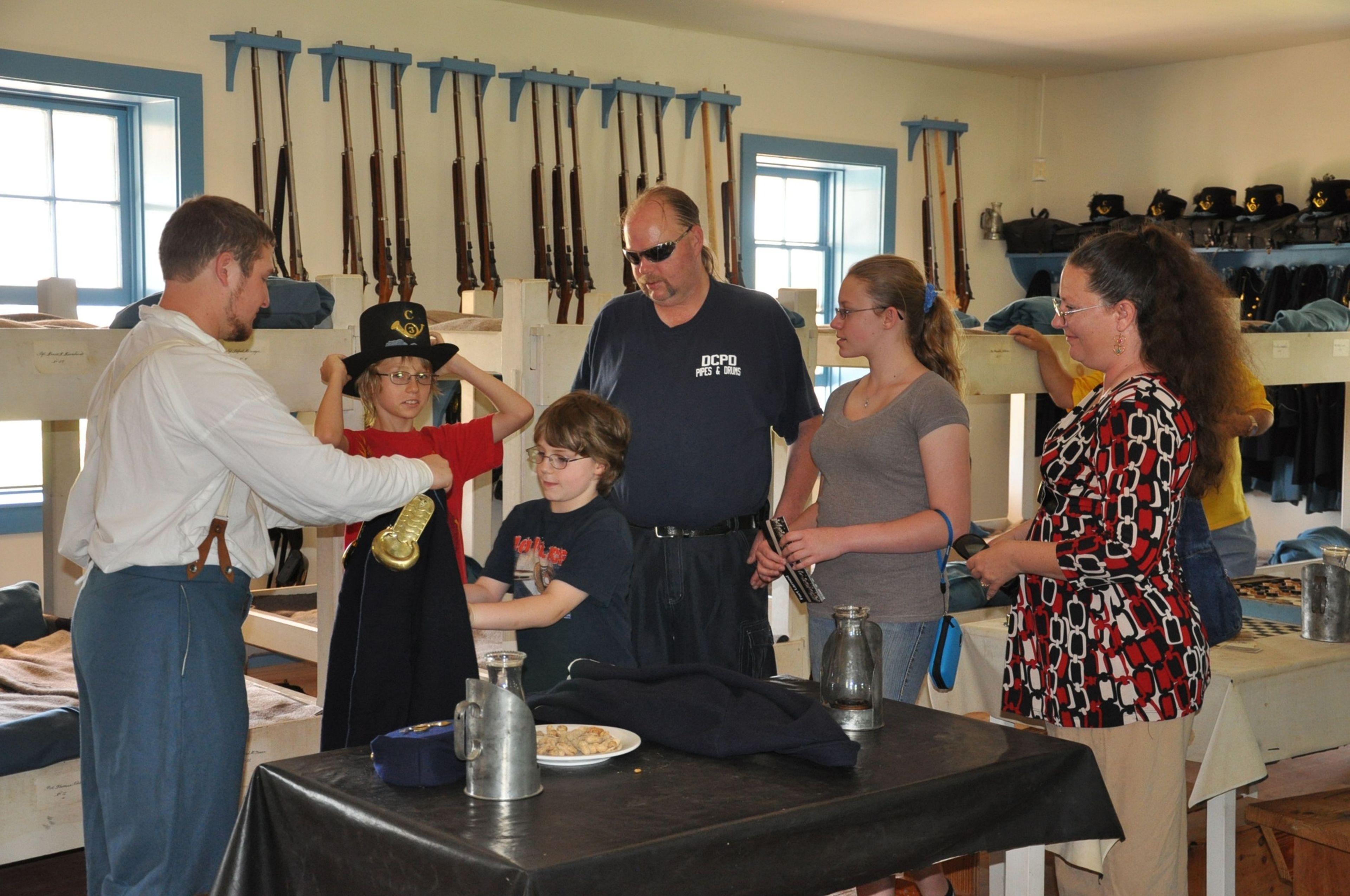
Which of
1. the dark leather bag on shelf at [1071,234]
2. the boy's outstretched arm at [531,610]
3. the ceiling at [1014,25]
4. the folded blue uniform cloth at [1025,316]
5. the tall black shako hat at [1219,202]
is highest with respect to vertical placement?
the ceiling at [1014,25]

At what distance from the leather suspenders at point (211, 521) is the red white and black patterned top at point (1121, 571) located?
4.33 ft

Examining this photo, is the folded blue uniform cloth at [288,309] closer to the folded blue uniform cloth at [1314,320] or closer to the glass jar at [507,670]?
the glass jar at [507,670]

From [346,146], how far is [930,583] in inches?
164

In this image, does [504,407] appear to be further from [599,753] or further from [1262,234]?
[1262,234]

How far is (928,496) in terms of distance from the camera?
242cm

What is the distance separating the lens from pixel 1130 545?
2014mm

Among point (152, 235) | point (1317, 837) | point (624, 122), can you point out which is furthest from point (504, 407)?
point (624, 122)

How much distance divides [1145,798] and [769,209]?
6.01 metres

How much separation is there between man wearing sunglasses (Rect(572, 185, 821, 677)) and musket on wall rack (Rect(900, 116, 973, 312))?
5406 millimetres

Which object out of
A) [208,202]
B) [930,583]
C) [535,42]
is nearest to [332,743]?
[208,202]

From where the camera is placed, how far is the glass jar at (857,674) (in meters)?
1.87

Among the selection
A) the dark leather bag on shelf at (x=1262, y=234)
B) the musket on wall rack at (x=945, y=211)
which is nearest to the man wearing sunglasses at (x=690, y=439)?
the dark leather bag on shelf at (x=1262, y=234)

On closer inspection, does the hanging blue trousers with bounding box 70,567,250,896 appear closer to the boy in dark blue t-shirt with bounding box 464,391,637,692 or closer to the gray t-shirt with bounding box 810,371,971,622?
the boy in dark blue t-shirt with bounding box 464,391,637,692

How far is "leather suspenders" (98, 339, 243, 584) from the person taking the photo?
2.10m
